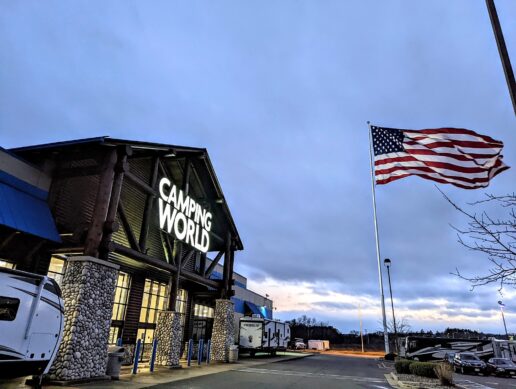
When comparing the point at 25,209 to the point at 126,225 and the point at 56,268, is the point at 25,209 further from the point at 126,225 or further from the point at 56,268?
the point at 126,225

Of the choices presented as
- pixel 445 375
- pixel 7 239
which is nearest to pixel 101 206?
pixel 7 239

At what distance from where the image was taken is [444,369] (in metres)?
17.4

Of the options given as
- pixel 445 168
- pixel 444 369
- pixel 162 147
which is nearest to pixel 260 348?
pixel 444 369

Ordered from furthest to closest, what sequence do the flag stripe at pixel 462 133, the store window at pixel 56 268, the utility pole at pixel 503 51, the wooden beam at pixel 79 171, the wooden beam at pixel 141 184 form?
the wooden beam at pixel 141 184 → the wooden beam at pixel 79 171 → the store window at pixel 56 268 → the flag stripe at pixel 462 133 → the utility pole at pixel 503 51

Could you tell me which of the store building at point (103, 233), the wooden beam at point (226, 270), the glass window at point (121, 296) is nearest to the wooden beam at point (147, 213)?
the store building at point (103, 233)

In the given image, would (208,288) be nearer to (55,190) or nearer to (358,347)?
(55,190)

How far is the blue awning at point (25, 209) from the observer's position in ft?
43.2

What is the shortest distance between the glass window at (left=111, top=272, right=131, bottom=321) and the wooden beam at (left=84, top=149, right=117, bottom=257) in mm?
6971

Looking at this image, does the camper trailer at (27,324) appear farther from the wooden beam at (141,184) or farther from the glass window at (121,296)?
the glass window at (121,296)

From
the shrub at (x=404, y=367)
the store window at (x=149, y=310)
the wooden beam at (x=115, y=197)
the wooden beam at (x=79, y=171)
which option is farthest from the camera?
the shrub at (x=404, y=367)

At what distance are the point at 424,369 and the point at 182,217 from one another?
16.5 meters

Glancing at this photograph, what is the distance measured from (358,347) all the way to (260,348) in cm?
5584

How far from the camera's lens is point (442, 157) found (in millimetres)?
13602

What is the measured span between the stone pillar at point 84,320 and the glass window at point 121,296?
238 inches
